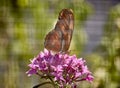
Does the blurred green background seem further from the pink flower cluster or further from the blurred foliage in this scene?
the pink flower cluster

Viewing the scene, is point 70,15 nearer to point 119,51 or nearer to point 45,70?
point 45,70

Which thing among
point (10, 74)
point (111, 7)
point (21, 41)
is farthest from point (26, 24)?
point (111, 7)

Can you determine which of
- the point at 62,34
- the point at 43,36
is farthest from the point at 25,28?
the point at 62,34

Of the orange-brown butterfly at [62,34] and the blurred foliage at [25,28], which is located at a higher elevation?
the orange-brown butterfly at [62,34]

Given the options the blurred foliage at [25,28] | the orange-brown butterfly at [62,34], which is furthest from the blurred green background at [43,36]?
the orange-brown butterfly at [62,34]

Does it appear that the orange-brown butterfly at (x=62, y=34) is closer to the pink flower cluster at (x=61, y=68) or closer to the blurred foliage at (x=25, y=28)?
the pink flower cluster at (x=61, y=68)

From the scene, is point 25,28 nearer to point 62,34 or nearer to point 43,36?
point 43,36
